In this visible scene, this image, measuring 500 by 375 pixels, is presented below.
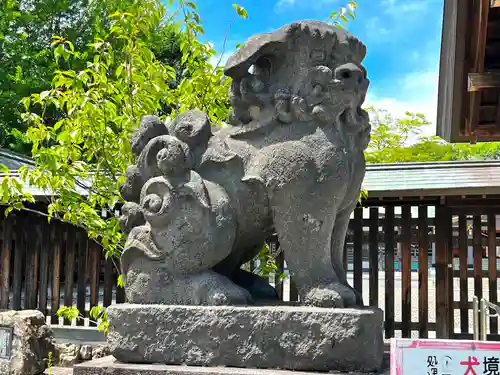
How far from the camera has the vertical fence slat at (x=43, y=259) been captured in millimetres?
7066

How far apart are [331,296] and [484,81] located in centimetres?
286

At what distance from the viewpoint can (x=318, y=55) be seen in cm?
252

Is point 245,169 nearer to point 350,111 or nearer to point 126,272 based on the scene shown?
point 350,111

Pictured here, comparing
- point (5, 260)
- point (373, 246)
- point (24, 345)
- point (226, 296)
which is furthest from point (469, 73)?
point (5, 260)

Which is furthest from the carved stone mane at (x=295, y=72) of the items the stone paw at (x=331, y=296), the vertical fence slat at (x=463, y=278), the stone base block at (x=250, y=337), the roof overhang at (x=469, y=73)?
the vertical fence slat at (x=463, y=278)

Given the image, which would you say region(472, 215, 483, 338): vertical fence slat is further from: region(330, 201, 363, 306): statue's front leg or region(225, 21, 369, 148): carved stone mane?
region(225, 21, 369, 148): carved stone mane

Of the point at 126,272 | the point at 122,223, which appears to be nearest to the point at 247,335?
the point at 126,272

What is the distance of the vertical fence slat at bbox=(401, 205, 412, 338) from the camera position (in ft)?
20.6

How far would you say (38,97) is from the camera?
3.63 meters

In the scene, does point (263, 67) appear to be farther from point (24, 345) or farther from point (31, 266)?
point (31, 266)

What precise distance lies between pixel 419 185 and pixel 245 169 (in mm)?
4141

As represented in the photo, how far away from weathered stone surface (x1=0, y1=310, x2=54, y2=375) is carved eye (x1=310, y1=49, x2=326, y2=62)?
11.6ft

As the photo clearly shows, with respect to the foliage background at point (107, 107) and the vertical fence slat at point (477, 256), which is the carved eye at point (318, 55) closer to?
the foliage background at point (107, 107)

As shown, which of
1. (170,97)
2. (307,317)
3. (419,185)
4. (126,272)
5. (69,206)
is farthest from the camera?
(419,185)
